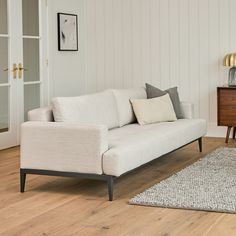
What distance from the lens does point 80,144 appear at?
15.2 feet

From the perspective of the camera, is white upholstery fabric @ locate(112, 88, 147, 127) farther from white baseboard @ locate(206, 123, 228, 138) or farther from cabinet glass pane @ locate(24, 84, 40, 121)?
white baseboard @ locate(206, 123, 228, 138)

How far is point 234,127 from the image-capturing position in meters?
7.73

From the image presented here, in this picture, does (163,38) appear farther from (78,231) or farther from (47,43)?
(78,231)

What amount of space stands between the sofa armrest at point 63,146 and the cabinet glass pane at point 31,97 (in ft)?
8.59

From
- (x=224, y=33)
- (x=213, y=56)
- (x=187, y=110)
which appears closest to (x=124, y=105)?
(x=187, y=110)

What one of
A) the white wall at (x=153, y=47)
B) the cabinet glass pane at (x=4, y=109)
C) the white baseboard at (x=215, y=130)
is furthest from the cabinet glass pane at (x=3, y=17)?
the white baseboard at (x=215, y=130)

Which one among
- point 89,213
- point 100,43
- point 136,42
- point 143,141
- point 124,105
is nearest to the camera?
point 89,213

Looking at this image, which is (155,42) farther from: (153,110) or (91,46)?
(153,110)

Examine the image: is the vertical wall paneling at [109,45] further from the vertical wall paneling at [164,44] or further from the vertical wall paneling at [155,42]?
the vertical wall paneling at [164,44]

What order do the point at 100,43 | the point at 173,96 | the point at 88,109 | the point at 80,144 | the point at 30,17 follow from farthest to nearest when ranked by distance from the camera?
the point at 100,43, the point at 30,17, the point at 173,96, the point at 88,109, the point at 80,144

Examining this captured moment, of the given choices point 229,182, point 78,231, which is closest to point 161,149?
point 229,182

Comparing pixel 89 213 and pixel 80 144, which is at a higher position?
pixel 80 144

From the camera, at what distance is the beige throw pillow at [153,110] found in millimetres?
6293

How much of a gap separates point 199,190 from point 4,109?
315 cm
